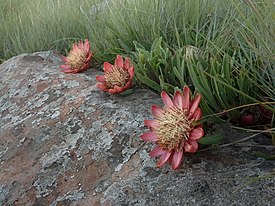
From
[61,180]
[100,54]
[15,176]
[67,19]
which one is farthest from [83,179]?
[67,19]

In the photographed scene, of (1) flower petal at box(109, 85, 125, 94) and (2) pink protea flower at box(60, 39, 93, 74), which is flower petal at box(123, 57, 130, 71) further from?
(2) pink protea flower at box(60, 39, 93, 74)

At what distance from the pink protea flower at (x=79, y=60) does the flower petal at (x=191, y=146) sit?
96 cm

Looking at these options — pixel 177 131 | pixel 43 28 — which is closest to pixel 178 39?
pixel 177 131

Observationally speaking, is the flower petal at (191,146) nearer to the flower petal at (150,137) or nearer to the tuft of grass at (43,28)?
the flower petal at (150,137)

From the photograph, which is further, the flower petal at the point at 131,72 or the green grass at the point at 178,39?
the flower petal at the point at 131,72

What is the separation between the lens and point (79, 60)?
204cm

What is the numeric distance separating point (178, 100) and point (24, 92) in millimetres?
965

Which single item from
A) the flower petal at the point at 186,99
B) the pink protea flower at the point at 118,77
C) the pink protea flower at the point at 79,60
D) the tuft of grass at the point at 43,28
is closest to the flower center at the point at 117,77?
the pink protea flower at the point at 118,77

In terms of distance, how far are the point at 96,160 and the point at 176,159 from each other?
12.1 inches

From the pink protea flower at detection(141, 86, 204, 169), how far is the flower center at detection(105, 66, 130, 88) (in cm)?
45

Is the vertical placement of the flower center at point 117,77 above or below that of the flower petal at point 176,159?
below

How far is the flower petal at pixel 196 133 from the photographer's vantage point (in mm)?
1130

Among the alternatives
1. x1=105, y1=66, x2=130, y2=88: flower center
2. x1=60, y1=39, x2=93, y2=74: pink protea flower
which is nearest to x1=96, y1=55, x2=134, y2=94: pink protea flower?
x1=105, y1=66, x2=130, y2=88: flower center

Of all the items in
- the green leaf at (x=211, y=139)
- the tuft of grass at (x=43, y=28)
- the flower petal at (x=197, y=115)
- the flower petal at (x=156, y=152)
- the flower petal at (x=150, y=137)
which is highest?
the flower petal at (x=197, y=115)
